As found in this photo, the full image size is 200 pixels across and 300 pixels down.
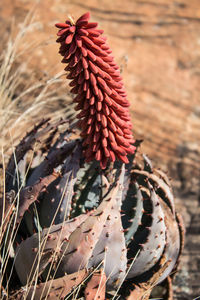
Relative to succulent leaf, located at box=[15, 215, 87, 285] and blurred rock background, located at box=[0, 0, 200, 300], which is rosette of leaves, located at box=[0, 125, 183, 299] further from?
blurred rock background, located at box=[0, 0, 200, 300]

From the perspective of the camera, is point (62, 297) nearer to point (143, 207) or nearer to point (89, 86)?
point (143, 207)

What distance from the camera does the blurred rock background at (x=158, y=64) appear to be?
441cm

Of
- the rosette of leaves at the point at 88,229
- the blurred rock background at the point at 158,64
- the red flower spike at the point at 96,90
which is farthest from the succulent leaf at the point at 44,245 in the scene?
the blurred rock background at the point at 158,64

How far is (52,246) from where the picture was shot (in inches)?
83.6

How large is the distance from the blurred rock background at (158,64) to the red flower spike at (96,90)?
1.65 metres

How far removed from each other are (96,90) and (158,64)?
3.81 m

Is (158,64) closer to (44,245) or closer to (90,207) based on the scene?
(90,207)

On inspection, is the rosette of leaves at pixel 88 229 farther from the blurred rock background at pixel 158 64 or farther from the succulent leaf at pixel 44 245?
the blurred rock background at pixel 158 64

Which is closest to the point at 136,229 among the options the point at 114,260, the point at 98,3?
the point at 114,260

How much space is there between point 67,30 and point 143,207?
1224 mm

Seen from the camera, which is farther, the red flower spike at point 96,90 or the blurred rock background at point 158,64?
the blurred rock background at point 158,64

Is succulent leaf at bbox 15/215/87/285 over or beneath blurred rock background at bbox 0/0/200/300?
beneath

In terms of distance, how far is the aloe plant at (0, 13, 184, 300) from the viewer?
6.85 feet

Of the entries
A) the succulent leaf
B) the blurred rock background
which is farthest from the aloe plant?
the blurred rock background
